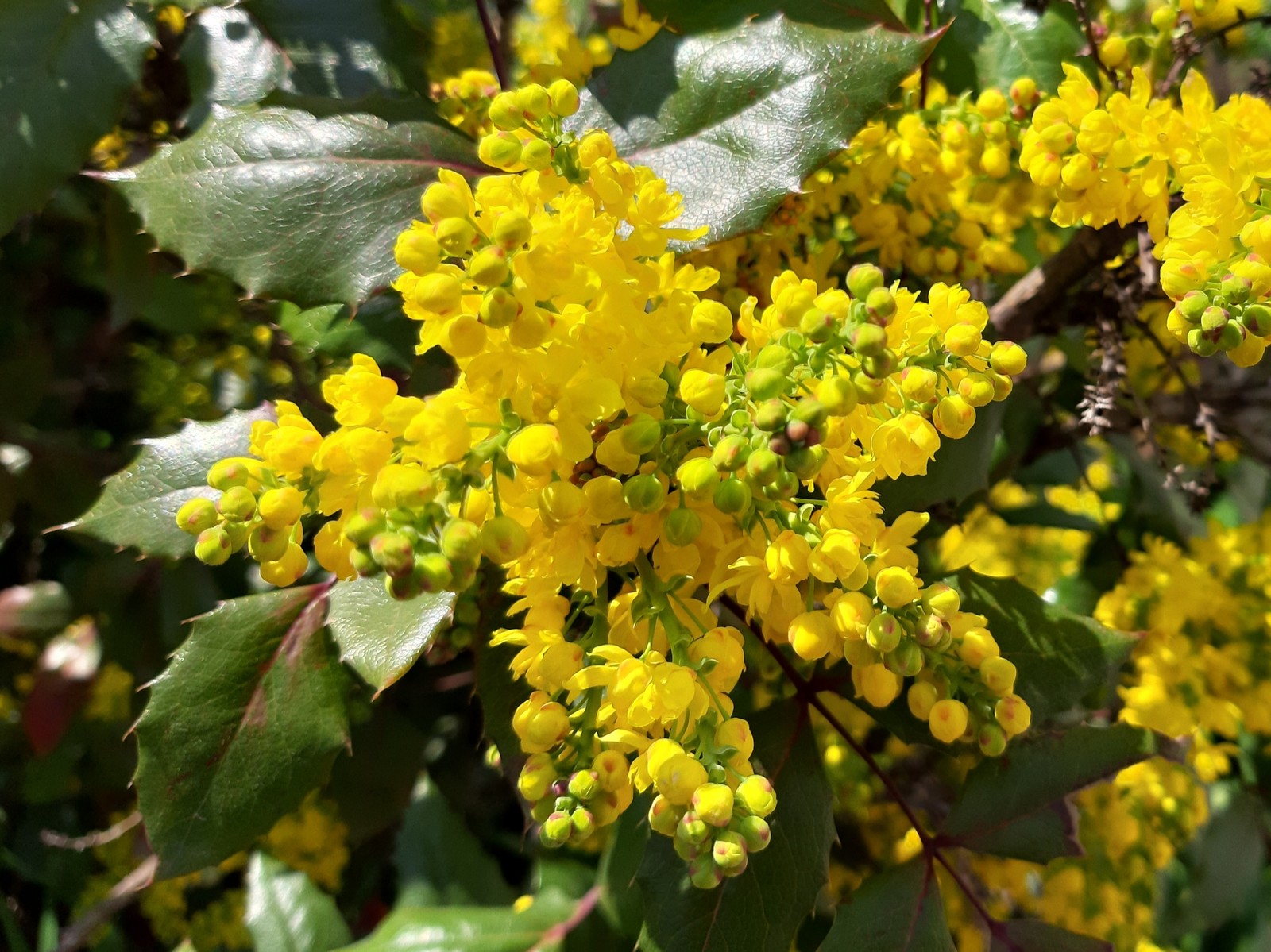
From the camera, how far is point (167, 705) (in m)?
0.93

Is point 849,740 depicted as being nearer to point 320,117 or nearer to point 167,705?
point 167,705

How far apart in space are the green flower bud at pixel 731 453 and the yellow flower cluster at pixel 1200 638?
0.95m

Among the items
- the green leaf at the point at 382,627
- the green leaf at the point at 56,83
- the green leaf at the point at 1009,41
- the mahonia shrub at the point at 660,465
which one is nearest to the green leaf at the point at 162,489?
the mahonia shrub at the point at 660,465

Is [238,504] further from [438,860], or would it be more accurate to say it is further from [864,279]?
[438,860]

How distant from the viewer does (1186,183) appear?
0.75 m

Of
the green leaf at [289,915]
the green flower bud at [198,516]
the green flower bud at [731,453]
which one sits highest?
the green flower bud at [731,453]

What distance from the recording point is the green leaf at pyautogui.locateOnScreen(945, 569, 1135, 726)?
883mm

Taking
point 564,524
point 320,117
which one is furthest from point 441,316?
point 320,117

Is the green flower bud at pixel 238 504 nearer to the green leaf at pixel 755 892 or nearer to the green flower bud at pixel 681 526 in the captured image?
the green flower bud at pixel 681 526

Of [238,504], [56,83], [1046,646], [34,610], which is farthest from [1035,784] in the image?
[34,610]

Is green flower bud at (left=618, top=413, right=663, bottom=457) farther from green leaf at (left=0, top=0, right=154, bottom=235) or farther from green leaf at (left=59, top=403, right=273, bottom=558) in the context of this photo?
green leaf at (left=0, top=0, right=154, bottom=235)

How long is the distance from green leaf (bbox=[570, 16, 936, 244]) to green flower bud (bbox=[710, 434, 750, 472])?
29 centimetres

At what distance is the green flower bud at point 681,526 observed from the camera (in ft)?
2.02

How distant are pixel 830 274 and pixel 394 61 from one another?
0.66 meters
